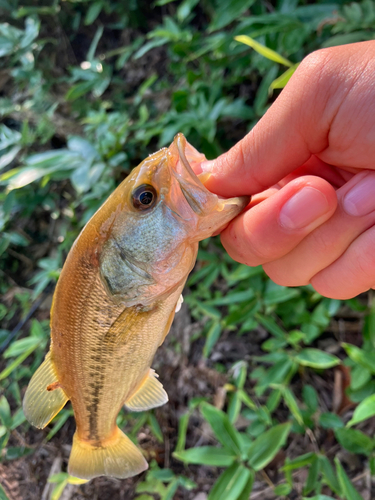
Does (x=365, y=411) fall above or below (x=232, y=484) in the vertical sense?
above

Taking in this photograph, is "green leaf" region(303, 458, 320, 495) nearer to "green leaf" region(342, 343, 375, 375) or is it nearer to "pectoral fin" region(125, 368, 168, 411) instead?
"green leaf" region(342, 343, 375, 375)

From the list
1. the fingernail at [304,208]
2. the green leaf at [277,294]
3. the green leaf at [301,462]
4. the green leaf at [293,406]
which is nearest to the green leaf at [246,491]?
the green leaf at [301,462]

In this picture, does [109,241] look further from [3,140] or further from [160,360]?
[3,140]

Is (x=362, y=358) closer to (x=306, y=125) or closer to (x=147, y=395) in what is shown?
(x=147, y=395)

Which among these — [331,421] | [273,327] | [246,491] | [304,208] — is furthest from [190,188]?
[331,421]

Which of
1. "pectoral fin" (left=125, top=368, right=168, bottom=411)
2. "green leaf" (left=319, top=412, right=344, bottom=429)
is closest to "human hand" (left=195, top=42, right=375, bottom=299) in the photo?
"pectoral fin" (left=125, top=368, right=168, bottom=411)

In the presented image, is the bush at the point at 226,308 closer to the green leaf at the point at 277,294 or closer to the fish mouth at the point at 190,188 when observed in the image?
the green leaf at the point at 277,294
